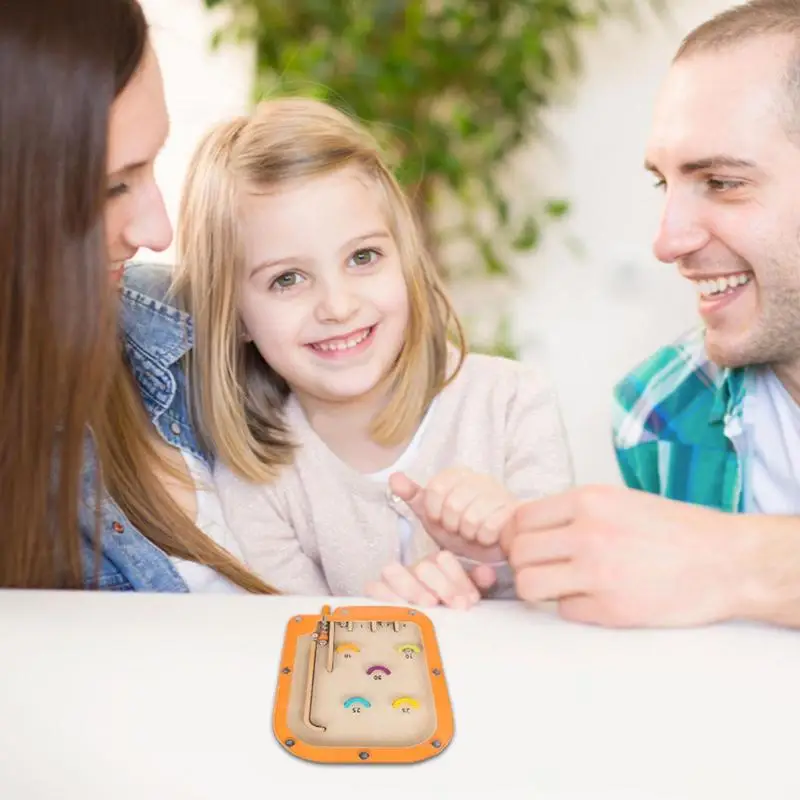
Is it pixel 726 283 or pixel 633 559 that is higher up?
pixel 726 283

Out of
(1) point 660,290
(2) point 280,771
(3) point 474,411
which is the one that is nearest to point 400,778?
(2) point 280,771

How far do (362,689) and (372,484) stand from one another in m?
0.47

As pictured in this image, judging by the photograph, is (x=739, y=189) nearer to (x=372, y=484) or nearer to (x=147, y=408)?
(x=372, y=484)

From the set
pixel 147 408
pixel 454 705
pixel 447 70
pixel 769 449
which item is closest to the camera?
pixel 454 705

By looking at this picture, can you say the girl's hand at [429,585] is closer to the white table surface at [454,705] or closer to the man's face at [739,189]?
the white table surface at [454,705]

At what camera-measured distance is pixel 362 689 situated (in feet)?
1.84

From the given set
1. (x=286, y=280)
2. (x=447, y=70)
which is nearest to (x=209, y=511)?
(x=286, y=280)

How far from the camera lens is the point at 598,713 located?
0.53 m

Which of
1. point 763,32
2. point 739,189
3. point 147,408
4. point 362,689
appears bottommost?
point 362,689

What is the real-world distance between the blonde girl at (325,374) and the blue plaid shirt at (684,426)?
12cm

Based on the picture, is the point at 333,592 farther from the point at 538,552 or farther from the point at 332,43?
the point at 332,43

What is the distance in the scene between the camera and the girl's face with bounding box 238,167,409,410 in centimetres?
95

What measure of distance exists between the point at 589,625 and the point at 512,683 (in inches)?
4.1

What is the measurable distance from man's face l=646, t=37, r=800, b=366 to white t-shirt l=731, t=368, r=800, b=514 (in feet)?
0.16
